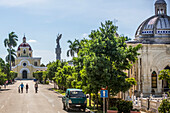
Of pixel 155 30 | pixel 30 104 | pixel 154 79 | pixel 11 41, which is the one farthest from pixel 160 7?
pixel 11 41

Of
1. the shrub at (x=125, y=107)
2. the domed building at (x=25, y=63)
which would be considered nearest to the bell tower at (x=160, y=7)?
the shrub at (x=125, y=107)

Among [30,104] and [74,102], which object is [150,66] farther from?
[74,102]

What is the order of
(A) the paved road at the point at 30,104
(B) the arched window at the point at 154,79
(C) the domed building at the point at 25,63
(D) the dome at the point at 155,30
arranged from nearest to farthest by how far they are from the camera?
(A) the paved road at the point at 30,104 → (B) the arched window at the point at 154,79 → (D) the dome at the point at 155,30 → (C) the domed building at the point at 25,63

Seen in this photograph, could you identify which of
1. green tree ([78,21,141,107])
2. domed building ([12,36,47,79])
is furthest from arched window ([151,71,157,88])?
domed building ([12,36,47,79])

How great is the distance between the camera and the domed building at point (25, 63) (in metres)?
127

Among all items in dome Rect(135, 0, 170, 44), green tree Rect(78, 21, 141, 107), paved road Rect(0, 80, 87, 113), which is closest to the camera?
green tree Rect(78, 21, 141, 107)

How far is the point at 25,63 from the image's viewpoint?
129 metres

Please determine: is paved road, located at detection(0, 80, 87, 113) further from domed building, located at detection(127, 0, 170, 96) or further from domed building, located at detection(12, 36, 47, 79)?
domed building, located at detection(12, 36, 47, 79)

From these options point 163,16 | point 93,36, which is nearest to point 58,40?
point 163,16

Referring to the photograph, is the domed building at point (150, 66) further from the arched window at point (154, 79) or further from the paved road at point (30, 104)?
the paved road at point (30, 104)

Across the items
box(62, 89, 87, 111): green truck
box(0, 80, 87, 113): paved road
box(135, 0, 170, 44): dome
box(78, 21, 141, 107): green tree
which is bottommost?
box(0, 80, 87, 113): paved road

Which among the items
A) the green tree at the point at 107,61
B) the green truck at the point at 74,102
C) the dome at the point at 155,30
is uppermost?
the dome at the point at 155,30

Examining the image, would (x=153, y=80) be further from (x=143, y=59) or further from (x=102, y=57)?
(x=102, y=57)

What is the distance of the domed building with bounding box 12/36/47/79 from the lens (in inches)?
5012
